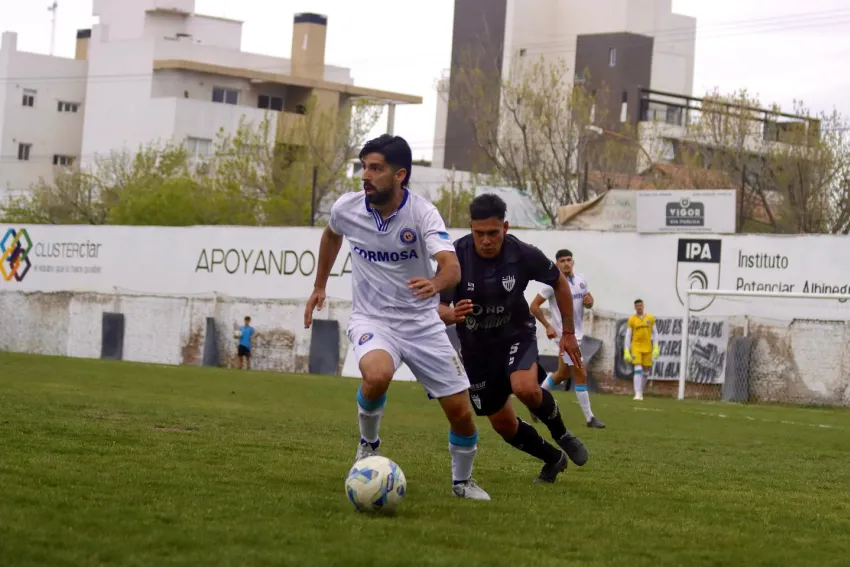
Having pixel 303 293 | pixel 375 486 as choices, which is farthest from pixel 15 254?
pixel 375 486

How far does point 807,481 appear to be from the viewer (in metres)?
10.9

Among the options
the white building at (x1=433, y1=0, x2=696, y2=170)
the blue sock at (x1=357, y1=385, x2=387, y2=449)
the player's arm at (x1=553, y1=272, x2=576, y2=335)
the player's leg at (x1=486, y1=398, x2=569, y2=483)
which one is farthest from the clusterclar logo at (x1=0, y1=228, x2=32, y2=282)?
the white building at (x1=433, y1=0, x2=696, y2=170)

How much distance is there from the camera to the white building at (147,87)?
8044 centimetres

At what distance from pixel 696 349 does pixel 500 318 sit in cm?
2173

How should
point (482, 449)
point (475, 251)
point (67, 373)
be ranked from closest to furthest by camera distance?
point (475, 251) → point (482, 449) → point (67, 373)

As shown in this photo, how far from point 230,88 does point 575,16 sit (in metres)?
23.9

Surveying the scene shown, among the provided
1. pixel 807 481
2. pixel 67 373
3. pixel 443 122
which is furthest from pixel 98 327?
pixel 443 122

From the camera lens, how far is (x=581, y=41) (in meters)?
85.8

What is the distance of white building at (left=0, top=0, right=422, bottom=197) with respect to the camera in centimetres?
8044

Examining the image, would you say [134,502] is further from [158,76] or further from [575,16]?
[575,16]

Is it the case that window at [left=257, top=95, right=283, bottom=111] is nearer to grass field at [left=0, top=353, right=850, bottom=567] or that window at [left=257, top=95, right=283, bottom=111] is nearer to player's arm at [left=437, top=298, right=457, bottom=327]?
grass field at [left=0, top=353, right=850, bottom=567]

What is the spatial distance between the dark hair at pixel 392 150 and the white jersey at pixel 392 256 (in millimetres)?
224

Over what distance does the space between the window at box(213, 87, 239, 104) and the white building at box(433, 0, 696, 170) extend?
13.3m

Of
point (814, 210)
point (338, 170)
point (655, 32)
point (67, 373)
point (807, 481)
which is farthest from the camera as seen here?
point (655, 32)
